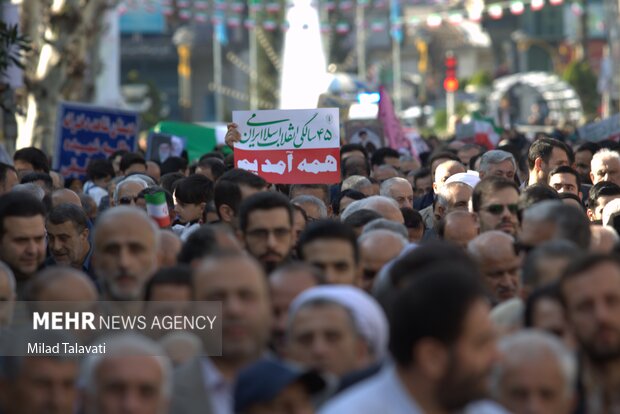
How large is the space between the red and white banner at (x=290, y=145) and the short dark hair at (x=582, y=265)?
6.59m

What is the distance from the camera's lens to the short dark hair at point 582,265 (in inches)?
237

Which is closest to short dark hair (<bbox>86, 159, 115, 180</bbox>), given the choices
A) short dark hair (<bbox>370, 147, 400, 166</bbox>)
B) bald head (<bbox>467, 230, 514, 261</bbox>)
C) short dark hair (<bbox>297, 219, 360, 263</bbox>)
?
short dark hair (<bbox>370, 147, 400, 166</bbox>)

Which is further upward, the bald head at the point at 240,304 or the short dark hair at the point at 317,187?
the short dark hair at the point at 317,187

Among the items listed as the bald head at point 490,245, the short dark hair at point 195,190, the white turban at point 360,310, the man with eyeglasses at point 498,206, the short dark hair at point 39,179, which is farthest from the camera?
the short dark hair at point 39,179

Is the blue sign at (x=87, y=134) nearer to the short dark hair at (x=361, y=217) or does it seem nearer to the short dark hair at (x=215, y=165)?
the short dark hair at (x=215, y=165)

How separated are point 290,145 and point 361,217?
11.0ft

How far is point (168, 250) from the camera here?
8.02m

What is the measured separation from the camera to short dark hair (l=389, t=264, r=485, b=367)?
530cm

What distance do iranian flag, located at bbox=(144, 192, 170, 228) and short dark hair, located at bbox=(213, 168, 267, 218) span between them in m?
0.28

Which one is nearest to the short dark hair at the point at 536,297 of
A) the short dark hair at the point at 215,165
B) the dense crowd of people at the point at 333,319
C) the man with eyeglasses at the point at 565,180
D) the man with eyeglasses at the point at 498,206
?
the dense crowd of people at the point at 333,319

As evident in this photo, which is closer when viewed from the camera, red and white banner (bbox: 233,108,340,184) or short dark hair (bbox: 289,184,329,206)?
short dark hair (bbox: 289,184,329,206)

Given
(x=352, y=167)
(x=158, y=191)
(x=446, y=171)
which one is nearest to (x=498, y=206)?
(x=158, y=191)

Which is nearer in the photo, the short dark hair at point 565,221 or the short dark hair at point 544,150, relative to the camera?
the short dark hair at point 565,221

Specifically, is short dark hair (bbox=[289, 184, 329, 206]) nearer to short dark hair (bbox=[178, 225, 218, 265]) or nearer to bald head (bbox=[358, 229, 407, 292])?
bald head (bbox=[358, 229, 407, 292])
